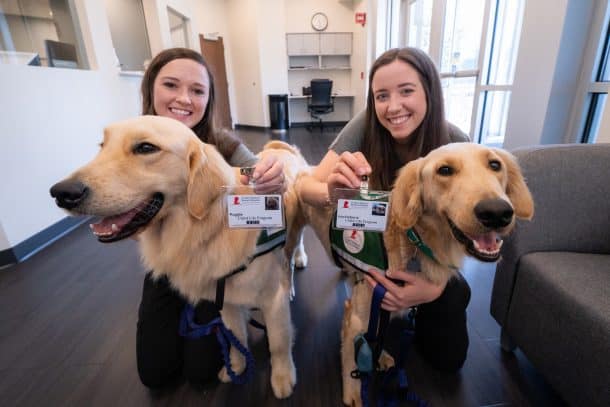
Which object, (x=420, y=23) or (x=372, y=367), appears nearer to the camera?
(x=372, y=367)

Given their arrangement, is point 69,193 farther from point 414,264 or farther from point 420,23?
point 420,23

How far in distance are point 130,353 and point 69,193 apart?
1.03 m

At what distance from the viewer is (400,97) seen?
1.19 meters

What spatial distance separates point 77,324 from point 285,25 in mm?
9219

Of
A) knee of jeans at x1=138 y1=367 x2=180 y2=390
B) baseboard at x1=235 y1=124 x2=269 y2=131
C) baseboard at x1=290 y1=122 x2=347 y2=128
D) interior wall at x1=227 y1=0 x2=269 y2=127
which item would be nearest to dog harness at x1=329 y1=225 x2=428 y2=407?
knee of jeans at x1=138 y1=367 x2=180 y2=390

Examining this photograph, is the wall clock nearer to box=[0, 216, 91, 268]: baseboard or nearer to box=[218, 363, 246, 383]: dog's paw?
box=[0, 216, 91, 268]: baseboard

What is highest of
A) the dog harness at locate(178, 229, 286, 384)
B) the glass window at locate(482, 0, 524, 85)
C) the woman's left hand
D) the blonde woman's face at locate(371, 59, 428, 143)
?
the glass window at locate(482, 0, 524, 85)

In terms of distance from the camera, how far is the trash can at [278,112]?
342 inches

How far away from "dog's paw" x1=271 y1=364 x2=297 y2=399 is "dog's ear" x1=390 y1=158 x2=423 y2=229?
0.75 m

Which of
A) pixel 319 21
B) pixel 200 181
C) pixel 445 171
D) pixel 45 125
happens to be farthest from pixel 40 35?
pixel 319 21

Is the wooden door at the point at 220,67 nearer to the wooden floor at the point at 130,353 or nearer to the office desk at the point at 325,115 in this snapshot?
the office desk at the point at 325,115

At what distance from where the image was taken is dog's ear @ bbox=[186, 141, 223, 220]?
894 millimetres

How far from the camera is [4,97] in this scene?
2182 millimetres

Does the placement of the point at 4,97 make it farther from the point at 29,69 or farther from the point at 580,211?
the point at 580,211
